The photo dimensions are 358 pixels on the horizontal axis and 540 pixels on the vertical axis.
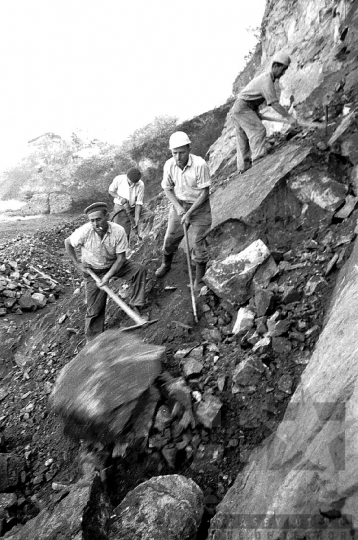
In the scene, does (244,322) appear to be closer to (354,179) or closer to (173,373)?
(173,373)

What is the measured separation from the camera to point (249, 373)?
12.3 ft

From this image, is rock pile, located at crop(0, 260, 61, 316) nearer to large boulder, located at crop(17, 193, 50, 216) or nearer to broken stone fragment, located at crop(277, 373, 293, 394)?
broken stone fragment, located at crop(277, 373, 293, 394)

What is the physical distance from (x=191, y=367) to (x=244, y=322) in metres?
0.75

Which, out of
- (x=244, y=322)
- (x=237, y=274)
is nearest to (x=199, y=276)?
(x=237, y=274)

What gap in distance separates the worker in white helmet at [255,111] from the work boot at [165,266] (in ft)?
7.43

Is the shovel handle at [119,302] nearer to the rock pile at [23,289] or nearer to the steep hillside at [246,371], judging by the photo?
the steep hillside at [246,371]

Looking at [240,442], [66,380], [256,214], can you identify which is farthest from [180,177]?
[240,442]

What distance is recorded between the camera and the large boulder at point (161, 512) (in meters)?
2.73

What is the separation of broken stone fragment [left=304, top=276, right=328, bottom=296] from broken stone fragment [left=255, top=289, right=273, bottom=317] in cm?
38

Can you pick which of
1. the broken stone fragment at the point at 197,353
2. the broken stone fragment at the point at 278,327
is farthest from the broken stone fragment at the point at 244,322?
the broken stone fragment at the point at 197,353

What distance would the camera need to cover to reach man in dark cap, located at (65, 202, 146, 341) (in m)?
4.91

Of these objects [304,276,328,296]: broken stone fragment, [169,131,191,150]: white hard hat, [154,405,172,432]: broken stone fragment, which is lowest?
[154,405,172,432]: broken stone fragment

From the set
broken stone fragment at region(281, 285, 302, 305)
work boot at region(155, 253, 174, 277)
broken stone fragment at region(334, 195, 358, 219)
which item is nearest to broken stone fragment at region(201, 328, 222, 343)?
broken stone fragment at region(281, 285, 302, 305)

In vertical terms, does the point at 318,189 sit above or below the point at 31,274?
below
